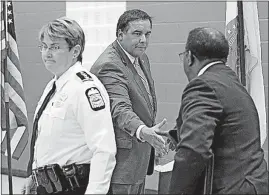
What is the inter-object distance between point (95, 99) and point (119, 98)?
0.57 metres

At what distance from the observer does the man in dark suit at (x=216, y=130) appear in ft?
6.33

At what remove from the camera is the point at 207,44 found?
81.1 inches

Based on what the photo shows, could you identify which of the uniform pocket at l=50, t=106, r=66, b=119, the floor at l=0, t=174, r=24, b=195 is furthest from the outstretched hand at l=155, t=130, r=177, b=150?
the floor at l=0, t=174, r=24, b=195

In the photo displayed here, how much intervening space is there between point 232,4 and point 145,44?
0.69 m

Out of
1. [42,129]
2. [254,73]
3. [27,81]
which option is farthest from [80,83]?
[27,81]

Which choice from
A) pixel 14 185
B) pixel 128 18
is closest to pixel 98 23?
pixel 14 185

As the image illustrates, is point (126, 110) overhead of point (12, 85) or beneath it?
overhead

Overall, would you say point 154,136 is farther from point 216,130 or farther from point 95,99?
point 216,130

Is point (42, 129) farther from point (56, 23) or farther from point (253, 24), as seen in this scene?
point (253, 24)

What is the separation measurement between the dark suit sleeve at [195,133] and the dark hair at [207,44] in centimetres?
14

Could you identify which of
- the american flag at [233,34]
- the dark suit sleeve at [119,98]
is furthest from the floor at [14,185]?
the american flag at [233,34]

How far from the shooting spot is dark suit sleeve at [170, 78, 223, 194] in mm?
1917

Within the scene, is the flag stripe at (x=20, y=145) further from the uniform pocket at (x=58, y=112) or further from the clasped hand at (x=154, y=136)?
the uniform pocket at (x=58, y=112)

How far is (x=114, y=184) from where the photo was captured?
2.81m
